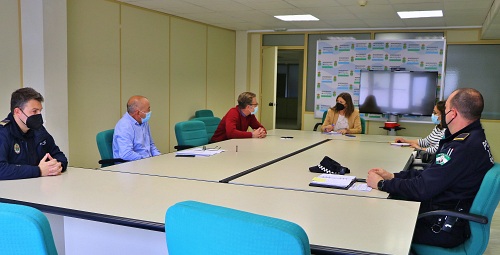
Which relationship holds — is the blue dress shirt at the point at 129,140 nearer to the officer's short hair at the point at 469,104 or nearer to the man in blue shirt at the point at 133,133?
the man in blue shirt at the point at 133,133

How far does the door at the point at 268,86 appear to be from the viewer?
10.1 meters

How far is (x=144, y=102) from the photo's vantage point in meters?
4.44

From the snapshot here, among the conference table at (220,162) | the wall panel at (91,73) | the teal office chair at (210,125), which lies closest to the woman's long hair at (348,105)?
the conference table at (220,162)

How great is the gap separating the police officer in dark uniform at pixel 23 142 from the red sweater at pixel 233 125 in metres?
2.77

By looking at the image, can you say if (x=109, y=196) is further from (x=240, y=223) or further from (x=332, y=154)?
(x=332, y=154)

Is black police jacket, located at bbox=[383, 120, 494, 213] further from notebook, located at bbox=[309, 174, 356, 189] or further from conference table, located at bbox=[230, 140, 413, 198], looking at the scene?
notebook, located at bbox=[309, 174, 356, 189]

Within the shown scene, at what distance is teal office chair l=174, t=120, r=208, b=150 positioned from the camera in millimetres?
5254

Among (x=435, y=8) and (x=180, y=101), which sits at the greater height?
(x=435, y=8)

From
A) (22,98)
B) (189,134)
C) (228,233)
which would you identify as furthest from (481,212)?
(189,134)

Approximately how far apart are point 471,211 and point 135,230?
1.83 m

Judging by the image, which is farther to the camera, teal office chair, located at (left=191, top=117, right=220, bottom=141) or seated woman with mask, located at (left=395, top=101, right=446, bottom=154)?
teal office chair, located at (left=191, top=117, right=220, bottom=141)

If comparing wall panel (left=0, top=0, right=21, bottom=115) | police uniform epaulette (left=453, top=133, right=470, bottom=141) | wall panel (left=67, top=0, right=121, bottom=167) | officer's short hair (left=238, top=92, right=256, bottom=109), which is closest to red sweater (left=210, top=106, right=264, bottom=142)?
officer's short hair (left=238, top=92, right=256, bottom=109)

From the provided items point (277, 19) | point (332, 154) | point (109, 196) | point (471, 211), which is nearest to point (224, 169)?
point (109, 196)

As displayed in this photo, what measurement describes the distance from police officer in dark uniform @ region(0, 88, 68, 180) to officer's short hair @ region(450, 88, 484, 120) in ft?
8.40
